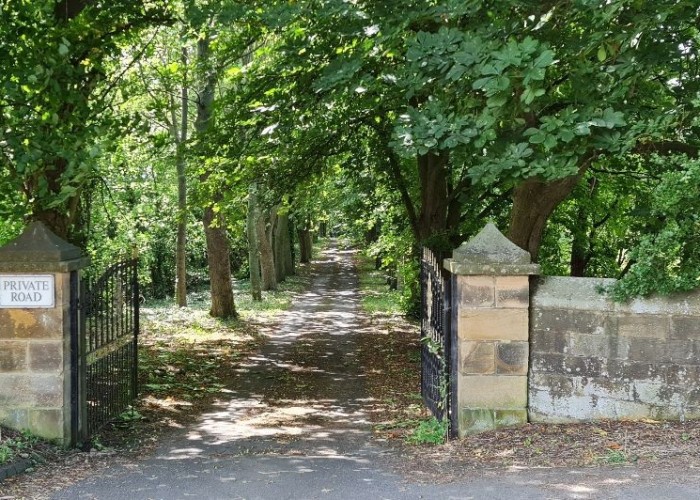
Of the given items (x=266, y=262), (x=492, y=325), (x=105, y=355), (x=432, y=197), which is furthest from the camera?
(x=266, y=262)

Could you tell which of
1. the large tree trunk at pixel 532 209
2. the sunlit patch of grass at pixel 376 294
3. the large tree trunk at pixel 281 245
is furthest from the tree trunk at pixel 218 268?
the large tree trunk at pixel 281 245

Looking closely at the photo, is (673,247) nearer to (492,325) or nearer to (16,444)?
(492,325)

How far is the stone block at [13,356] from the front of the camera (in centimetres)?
710

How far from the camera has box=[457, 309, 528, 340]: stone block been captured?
6980 mm

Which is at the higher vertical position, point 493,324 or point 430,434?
point 493,324

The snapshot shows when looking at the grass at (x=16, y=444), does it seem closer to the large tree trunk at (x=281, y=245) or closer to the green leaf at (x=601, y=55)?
the green leaf at (x=601, y=55)

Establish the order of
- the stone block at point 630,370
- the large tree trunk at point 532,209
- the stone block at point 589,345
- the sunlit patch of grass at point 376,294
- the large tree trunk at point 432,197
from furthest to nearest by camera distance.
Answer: the sunlit patch of grass at point 376,294 → the large tree trunk at point 432,197 → the large tree trunk at point 532,209 → the stone block at point 589,345 → the stone block at point 630,370

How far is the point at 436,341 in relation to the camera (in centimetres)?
805

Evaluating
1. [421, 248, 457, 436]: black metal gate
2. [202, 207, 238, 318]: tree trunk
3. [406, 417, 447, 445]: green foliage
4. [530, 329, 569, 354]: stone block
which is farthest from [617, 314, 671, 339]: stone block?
[202, 207, 238, 318]: tree trunk

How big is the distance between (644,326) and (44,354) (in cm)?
605

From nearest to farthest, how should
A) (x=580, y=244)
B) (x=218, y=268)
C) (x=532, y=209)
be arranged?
(x=532, y=209)
(x=580, y=244)
(x=218, y=268)

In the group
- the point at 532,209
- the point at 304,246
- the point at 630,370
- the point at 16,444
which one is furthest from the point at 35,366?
the point at 304,246

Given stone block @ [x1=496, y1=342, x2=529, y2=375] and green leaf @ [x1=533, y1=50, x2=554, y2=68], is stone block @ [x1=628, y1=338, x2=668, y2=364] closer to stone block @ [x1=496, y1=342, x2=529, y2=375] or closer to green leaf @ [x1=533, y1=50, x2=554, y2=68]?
stone block @ [x1=496, y1=342, x2=529, y2=375]

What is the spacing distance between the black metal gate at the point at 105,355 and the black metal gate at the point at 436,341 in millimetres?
3717
